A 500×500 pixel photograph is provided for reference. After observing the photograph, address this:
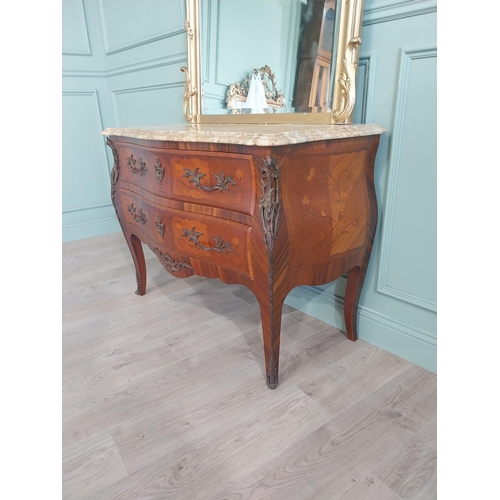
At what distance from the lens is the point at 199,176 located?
3.79 ft

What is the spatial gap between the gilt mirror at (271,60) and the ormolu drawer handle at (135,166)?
50cm

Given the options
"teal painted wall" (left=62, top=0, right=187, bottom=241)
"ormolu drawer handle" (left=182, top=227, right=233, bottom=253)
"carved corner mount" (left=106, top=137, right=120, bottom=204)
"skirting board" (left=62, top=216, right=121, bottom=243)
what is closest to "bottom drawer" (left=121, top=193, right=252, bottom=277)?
"ormolu drawer handle" (left=182, top=227, right=233, bottom=253)

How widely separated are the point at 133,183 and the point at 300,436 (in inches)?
46.1

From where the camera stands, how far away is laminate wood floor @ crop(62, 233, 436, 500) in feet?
3.16

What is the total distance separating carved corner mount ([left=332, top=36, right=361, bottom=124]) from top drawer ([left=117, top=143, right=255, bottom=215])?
0.51 m

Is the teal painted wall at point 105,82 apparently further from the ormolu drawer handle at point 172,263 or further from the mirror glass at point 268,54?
the ormolu drawer handle at point 172,263

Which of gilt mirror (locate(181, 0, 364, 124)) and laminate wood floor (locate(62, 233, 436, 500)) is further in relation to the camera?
gilt mirror (locate(181, 0, 364, 124))

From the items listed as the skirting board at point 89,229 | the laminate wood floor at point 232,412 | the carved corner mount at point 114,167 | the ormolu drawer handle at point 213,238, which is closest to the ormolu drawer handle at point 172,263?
the ormolu drawer handle at point 213,238

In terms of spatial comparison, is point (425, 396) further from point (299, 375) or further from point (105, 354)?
point (105, 354)

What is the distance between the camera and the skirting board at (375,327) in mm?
1366

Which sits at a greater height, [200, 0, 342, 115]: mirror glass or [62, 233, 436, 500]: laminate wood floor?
[200, 0, 342, 115]: mirror glass

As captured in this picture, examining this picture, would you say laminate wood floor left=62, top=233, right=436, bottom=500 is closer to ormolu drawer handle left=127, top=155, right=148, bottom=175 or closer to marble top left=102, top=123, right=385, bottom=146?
ormolu drawer handle left=127, top=155, right=148, bottom=175
